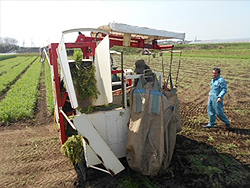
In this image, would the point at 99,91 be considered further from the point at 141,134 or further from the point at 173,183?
the point at 173,183

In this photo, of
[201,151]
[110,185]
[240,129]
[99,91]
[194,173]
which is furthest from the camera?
[240,129]

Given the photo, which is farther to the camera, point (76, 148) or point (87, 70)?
point (87, 70)

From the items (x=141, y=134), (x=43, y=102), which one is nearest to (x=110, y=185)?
(x=141, y=134)

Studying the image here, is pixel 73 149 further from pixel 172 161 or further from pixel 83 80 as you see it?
pixel 172 161

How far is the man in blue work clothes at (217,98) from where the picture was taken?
557 cm

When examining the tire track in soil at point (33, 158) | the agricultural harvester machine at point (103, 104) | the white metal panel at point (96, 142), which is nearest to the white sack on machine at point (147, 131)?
the agricultural harvester machine at point (103, 104)

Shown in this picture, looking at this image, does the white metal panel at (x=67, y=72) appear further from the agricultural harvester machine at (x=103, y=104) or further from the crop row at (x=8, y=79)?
the crop row at (x=8, y=79)

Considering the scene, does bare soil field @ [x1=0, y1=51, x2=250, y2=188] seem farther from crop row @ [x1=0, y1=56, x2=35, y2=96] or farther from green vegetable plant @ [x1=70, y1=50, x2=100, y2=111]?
crop row @ [x1=0, y1=56, x2=35, y2=96]

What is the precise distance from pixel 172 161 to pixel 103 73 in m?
2.34

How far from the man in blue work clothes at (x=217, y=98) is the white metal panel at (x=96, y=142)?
3.52 metres

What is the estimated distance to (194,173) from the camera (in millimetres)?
3875

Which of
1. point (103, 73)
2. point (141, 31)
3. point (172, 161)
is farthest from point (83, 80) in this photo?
point (172, 161)

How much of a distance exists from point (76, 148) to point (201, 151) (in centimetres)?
286

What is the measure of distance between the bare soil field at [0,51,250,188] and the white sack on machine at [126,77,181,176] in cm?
31
